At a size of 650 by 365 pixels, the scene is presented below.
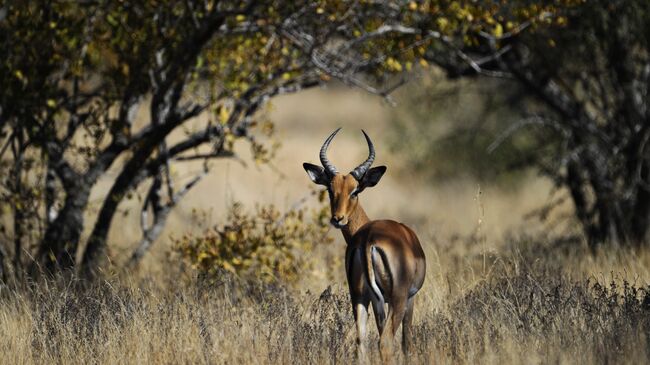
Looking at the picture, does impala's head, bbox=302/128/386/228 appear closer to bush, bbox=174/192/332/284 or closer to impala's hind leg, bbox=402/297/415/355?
impala's hind leg, bbox=402/297/415/355

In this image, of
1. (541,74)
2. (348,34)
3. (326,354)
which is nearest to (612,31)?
(541,74)

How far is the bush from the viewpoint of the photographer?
921 cm

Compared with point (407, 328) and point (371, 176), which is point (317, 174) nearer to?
point (371, 176)

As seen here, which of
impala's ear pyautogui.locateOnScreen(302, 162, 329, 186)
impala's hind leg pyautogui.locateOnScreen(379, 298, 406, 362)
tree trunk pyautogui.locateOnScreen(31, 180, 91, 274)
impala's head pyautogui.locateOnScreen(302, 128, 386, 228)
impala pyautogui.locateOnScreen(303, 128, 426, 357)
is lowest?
impala's hind leg pyautogui.locateOnScreen(379, 298, 406, 362)

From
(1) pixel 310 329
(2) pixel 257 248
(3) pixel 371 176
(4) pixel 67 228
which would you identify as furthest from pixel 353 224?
(4) pixel 67 228

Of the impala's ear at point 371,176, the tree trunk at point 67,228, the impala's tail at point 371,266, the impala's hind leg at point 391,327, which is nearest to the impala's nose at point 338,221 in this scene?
the impala's ear at point 371,176

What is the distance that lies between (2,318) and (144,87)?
3.17 metres

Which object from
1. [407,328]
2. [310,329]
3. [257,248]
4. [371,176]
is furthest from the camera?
[257,248]

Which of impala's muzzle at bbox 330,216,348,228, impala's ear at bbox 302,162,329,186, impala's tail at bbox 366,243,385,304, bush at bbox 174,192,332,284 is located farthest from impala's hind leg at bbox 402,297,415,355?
bush at bbox 174,192,332,284

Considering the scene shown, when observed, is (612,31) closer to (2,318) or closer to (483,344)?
(483,344)

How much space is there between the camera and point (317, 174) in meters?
7.67

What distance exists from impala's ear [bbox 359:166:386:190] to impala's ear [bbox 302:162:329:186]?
268mm

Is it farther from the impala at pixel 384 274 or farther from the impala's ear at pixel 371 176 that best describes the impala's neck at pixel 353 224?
the impala at pixel 384 274

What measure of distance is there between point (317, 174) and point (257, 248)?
6.05 feet
